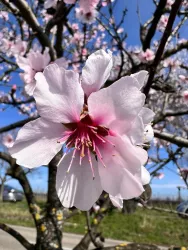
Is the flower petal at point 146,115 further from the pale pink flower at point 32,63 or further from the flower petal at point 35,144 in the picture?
the pale pink flower at point 32,63

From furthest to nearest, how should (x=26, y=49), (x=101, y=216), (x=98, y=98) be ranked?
(x=26, y=49) → (x=101, y=216) → (x=98, y=98)

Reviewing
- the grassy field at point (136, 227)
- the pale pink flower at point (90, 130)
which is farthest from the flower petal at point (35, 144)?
the grassy field at point (136, 227)

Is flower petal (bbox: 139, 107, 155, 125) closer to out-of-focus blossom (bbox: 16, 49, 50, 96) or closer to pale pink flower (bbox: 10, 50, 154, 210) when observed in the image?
pale pink flower (bbox: 10, 50, 154, 210)

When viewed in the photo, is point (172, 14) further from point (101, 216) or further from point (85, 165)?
point (101, 216)

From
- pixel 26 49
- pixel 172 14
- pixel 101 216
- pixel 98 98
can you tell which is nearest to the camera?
pixel 98 98

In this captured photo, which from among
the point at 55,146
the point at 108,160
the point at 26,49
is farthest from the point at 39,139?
the point at 26,49

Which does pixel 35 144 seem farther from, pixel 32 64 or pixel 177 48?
pixel 177 48

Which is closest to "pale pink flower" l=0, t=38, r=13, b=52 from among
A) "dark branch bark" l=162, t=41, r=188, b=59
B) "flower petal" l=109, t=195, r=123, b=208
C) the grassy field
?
"dark branch bark" l=162, t=41, r=188, b=59
